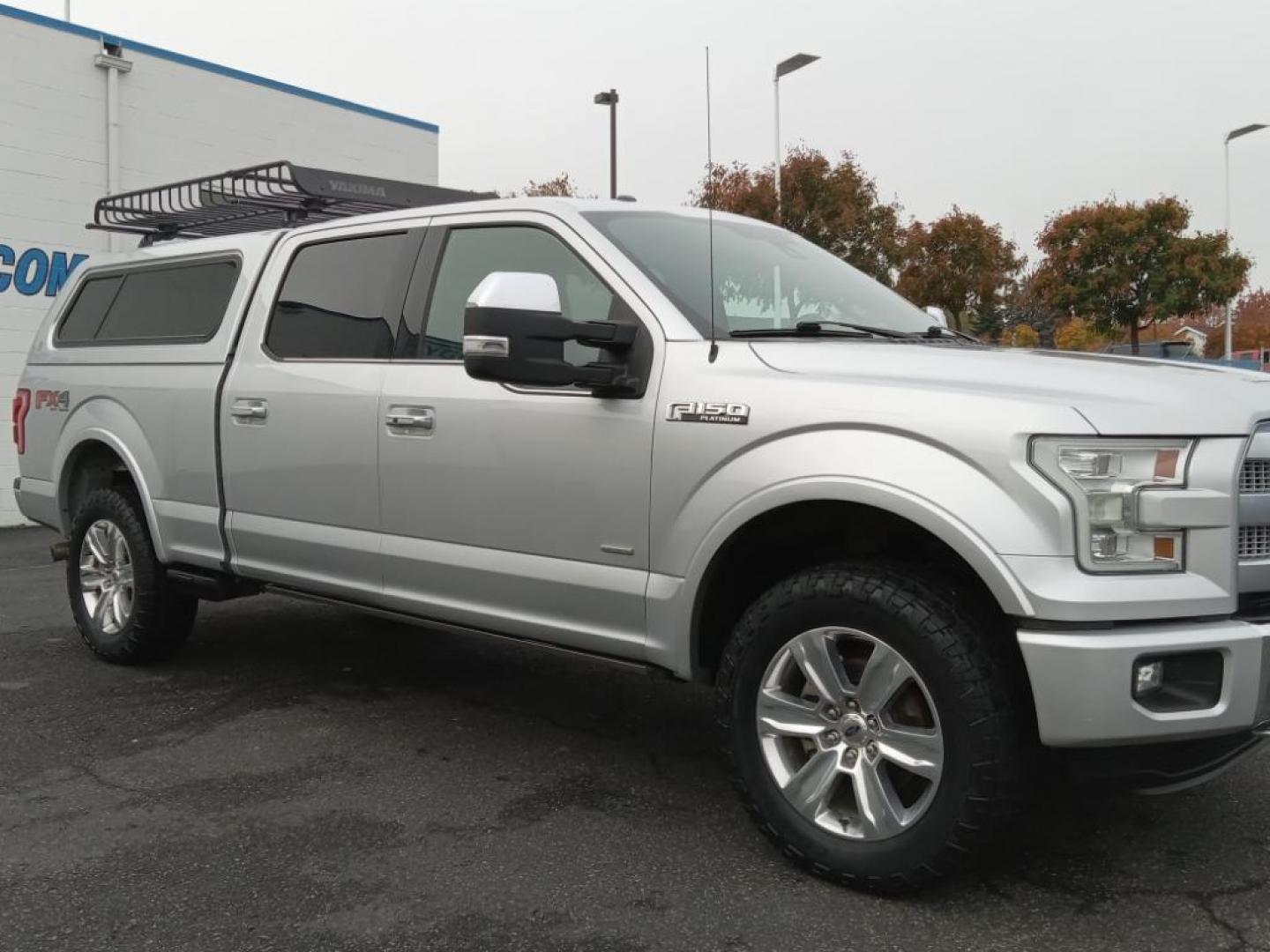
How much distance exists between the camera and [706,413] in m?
3.20

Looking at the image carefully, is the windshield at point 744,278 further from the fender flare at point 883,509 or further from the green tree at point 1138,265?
the green tree at point 1138,265

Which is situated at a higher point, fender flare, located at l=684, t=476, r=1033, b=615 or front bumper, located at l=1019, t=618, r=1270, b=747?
fender flare, located at l=684, t=476, r=1033, b=615

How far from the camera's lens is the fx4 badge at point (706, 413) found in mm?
3133

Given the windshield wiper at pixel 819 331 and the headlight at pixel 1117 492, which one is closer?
the headlight at pixel 1117 492

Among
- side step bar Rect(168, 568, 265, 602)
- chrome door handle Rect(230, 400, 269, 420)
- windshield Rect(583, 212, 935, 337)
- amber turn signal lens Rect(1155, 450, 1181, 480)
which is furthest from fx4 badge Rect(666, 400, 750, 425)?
side step bar Rect(168, 568, 265, 602)

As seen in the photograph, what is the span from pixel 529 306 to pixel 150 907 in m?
1.85

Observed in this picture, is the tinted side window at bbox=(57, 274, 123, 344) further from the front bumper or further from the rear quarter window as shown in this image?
the front bumper

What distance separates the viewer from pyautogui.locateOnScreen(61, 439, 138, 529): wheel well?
553 centimetres

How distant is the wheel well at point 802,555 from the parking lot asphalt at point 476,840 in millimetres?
474

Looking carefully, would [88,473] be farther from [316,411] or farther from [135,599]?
[316,411]

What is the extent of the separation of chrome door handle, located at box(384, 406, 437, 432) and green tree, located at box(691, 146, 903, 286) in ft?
74.3

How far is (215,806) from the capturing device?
3.59 meters

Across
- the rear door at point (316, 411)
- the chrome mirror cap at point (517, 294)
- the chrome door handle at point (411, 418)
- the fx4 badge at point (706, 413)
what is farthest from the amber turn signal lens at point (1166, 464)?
the rear door at point (316, 411)

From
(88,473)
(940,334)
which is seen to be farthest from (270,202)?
(940,334)
